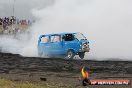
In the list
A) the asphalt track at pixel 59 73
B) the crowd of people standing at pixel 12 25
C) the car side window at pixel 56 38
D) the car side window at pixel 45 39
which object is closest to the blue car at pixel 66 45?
the car side window at pixel 56 38

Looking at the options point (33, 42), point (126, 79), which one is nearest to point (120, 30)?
point (33, 42)

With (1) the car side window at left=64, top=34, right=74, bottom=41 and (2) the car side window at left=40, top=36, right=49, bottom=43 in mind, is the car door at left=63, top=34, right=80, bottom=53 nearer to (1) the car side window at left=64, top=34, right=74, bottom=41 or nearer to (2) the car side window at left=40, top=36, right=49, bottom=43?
(1) the car side window at left=64, top=34, right=74, bottom=41

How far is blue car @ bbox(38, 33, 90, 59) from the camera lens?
27859 millimetres

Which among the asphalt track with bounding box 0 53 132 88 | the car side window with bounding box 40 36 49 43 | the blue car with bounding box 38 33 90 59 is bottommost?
the asphalt track with bounding box 0 53 132 88

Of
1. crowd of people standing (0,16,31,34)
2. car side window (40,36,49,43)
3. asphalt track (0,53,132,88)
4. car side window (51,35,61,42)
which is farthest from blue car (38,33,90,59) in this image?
crowd of people standing (0,16,31,34)

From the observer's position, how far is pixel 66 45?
28000 mm

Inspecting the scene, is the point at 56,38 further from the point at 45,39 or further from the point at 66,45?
the point at 45,39

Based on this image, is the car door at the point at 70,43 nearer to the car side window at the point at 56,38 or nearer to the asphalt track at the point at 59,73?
the car side window at the point at 56,38

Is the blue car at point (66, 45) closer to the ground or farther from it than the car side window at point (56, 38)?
closer to the ground

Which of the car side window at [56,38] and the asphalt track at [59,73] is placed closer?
the asphalt track at [59,73]

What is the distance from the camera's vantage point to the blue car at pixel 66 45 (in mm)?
27859

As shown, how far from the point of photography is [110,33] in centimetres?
3666

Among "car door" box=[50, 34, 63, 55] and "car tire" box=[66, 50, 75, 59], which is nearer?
"car tire" box=[66, 50, 75, 59]

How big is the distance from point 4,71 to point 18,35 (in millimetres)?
26045
